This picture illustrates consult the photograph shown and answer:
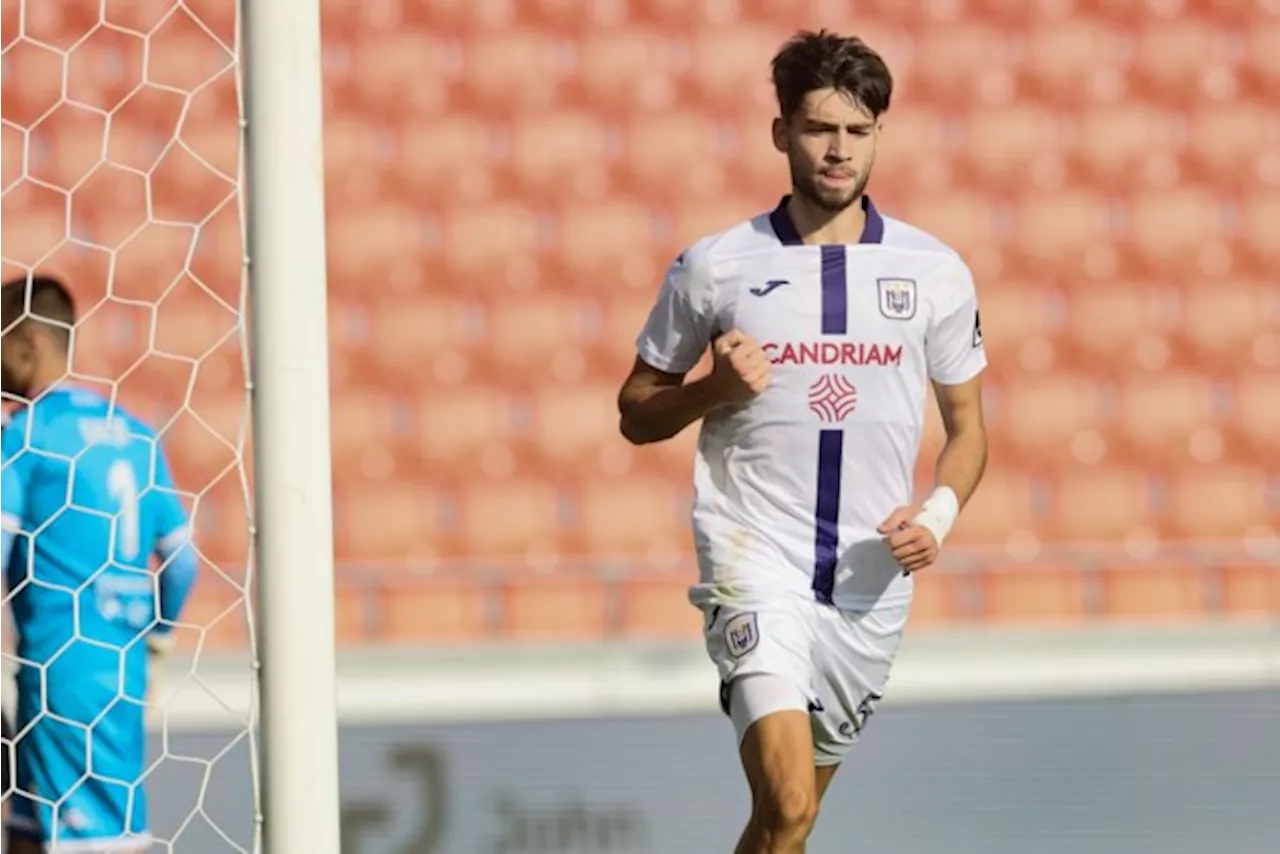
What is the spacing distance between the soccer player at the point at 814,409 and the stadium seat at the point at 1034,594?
217 cm

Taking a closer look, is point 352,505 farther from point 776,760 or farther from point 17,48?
point 776,760

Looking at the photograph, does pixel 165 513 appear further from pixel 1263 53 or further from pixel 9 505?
pixel 1263 53

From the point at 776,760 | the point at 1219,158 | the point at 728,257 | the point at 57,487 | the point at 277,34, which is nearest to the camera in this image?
the point at 277,34

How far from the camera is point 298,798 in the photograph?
2932 mm

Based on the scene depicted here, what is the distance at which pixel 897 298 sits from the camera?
139 inches

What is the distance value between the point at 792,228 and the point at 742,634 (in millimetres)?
671

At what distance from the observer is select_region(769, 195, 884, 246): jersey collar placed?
141 inches

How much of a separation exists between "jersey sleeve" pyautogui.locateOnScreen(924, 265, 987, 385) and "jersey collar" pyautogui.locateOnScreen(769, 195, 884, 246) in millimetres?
152

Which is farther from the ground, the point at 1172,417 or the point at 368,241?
the point at 368,241

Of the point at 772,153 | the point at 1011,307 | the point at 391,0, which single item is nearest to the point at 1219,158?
the point at 1011,307

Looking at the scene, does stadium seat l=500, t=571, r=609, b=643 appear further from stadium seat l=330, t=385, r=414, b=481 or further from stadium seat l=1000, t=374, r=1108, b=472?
stadium seat l=1000, t=374, r=1108, b=472

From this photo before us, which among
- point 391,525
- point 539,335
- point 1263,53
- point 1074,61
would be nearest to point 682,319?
point 391,525

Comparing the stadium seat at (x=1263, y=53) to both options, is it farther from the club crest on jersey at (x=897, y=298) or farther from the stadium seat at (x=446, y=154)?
the club crest on jersey at (x=897, y=298)

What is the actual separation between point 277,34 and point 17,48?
17.7 feet
